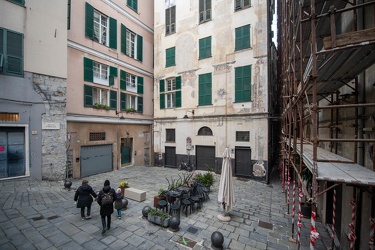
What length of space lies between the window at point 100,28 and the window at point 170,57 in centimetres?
469

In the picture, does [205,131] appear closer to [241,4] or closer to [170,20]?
[241,4]

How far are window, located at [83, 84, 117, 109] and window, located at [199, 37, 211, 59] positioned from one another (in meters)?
8.14

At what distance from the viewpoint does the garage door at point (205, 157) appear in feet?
46.9

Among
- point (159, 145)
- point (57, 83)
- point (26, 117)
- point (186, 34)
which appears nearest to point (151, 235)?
point (26, 117)

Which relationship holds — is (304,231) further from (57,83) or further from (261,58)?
(57,83)

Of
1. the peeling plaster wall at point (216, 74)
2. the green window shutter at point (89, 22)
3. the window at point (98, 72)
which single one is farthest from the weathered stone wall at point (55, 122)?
the peeling plaster wall at point (216, 74)

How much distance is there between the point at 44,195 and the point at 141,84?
1189cm

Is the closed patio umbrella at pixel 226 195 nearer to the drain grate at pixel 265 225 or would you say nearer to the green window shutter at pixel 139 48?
the drain grate at pixel 265 225

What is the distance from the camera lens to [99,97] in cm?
1384

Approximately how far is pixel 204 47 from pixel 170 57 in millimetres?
3592

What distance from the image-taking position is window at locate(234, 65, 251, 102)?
42.0ft

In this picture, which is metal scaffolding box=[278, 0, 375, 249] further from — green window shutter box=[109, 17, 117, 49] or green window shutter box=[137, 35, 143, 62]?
green window shutter box=[137, 35, 143, 62]

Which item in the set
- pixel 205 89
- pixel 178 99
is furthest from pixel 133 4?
pixel 205 89

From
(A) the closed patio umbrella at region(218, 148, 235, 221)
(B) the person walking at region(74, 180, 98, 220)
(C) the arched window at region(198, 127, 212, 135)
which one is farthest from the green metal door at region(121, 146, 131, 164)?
(A) the closed patio umbrella at region(218, 148, 235, 221)
